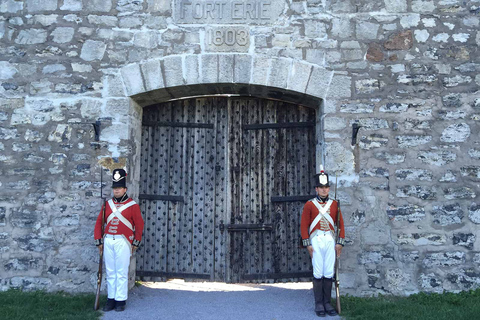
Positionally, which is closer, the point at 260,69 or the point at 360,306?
the point at 360,306

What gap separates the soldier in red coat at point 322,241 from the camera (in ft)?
13.6

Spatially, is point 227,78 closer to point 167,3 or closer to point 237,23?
point 237,23

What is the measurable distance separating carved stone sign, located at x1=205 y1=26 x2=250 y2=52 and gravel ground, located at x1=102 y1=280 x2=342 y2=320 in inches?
112

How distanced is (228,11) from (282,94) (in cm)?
118

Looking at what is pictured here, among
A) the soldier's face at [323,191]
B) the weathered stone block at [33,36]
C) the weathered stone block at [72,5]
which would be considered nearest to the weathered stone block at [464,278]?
the soldier's face at [323,191]

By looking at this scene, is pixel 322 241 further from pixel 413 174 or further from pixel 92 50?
pixel 92 50

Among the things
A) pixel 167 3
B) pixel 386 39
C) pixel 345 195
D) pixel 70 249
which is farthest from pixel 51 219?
pixel 386 39

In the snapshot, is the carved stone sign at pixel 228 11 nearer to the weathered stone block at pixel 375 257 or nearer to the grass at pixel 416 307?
the weathered stone block at pixel 375 257

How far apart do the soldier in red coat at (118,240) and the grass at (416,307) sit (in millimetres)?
2221

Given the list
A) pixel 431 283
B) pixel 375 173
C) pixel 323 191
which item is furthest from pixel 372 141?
pixel 431 283

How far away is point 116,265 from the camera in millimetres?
4230

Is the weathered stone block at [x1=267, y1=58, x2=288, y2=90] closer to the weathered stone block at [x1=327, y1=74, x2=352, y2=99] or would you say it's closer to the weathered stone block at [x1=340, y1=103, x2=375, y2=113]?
the weathered stone block at [x1=327, y1=74, x2=352, y2=99]

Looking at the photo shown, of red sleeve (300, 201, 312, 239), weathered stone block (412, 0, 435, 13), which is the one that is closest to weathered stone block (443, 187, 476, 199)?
red sleeve (300, 201, 312, 239)

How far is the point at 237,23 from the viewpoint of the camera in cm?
502
